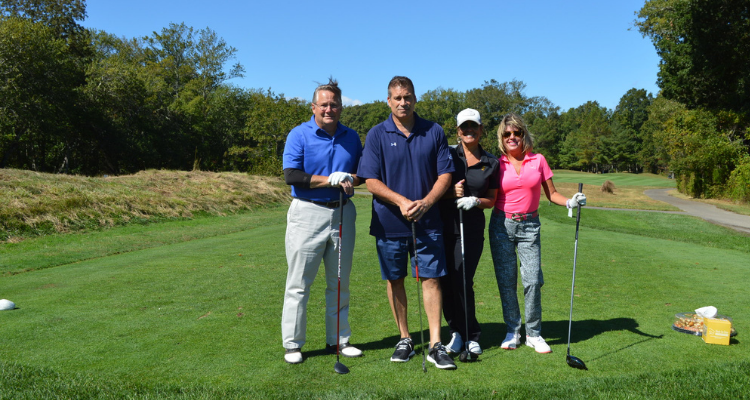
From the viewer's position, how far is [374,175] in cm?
356

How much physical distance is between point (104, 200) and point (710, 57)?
72.8 feet

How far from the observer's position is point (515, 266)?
391cm

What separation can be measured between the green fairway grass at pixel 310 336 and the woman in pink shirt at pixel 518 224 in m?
0.26

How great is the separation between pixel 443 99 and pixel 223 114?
58251mm

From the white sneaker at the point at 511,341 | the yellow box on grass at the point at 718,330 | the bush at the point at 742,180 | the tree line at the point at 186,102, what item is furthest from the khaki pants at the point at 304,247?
the bush at the point at 742,180

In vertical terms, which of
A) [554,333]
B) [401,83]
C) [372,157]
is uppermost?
[401,83]

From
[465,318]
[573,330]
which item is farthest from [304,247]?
[573,330]

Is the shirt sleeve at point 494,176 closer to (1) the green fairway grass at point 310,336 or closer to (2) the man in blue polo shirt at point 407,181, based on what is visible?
(2) the man in blue polo shirt at point 407,181

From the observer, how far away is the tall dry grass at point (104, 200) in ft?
37.2

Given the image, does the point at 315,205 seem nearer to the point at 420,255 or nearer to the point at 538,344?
the point at 420,255

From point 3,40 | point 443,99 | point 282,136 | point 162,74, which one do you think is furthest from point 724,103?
point 443,99

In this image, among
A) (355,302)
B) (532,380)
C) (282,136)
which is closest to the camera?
(532,380)

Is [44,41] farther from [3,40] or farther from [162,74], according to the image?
[162,74]

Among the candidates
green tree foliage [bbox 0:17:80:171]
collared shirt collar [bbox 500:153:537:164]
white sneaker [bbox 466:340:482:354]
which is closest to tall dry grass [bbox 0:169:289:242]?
green tree foliage [bbox 0:17:80:171]
